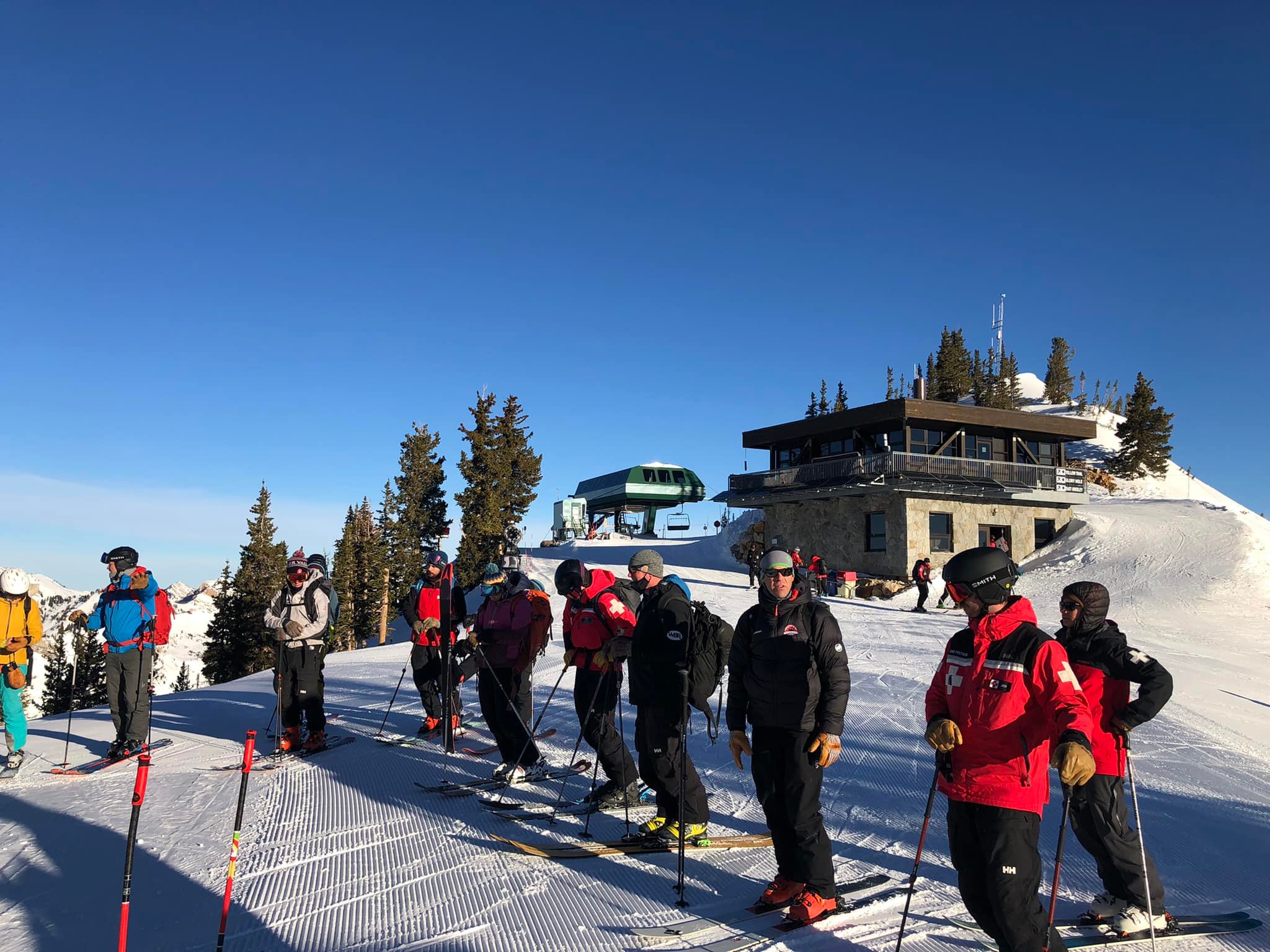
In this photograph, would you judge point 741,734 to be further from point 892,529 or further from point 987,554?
point 892,529

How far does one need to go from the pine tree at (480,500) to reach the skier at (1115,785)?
32.7 metres

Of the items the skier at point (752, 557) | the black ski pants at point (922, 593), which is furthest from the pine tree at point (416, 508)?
the black ski pants at point (922, 593)

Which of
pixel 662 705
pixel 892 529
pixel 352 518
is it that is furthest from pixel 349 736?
pixel 352 518

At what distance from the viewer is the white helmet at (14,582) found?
24.6 ft

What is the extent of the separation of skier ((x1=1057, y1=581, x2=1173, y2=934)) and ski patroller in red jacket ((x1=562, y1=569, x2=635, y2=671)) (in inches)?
122

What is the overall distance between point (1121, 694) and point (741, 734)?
203cm

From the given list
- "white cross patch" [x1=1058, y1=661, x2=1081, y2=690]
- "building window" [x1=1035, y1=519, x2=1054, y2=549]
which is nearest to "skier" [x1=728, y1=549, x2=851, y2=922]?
"white cross patch" [x1=1058, y1=661, x2=1081, y2=690]

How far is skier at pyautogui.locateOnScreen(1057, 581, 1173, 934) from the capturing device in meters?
4.01

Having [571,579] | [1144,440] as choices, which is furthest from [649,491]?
[571,579]

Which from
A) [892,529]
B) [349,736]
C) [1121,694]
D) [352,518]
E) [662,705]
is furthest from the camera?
[352,518]

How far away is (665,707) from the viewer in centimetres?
532

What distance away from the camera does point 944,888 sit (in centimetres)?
460

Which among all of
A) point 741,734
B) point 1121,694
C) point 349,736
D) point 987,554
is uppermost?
point 987,554

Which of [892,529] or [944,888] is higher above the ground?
[892,529]
